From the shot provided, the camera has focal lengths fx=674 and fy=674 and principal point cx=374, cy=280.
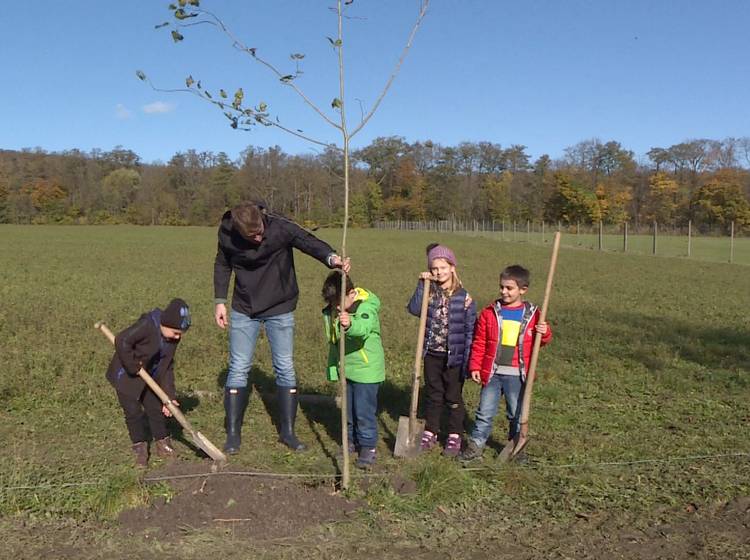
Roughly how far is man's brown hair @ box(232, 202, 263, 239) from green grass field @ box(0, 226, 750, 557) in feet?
5.92

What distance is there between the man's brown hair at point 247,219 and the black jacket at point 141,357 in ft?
3.25

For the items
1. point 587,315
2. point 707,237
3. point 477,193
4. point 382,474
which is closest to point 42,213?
point 477,193

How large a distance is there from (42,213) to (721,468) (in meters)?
94.5

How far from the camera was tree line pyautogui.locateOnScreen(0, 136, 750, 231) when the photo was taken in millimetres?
76875

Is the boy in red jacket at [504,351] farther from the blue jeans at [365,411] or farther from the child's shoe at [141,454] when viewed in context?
the child's shoe at [141,454]

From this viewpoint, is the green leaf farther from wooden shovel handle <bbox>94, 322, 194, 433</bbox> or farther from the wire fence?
the wire fence

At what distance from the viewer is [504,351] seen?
538 cm

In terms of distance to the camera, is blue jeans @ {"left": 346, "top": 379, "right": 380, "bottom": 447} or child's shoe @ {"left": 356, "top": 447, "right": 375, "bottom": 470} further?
blue jeans @ {"left": 346, "top": 379, "right": 380, "bottom": 447}

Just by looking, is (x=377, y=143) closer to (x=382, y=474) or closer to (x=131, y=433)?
(x=382, y=474)

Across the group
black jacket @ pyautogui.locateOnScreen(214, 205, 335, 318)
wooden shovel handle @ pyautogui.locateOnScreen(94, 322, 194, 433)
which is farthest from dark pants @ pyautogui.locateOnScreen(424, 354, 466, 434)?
wooden shovel handle @ pyautogui.locateOnScreen(94, 322, 194, 433)

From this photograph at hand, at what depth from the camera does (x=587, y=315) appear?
44.4 ft

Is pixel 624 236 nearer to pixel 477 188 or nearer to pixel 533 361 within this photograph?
pixel 533 361

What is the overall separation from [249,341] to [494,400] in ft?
6.74

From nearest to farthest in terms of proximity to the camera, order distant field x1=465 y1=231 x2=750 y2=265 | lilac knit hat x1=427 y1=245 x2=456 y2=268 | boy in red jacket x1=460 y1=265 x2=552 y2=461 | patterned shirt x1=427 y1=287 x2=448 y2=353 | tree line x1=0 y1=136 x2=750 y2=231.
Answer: boy in red jacket x1=460 y1=265 x2=552 y2=461, lilac knit hat x1=427 y1=245 x2=456 y2=268, patterned shirt x1=427 y1=287 x2=448 y2=353, distant field x1=465 y1=231 x2=750 y2=265, tree line x1=0 y1=136 x2=750 y2=231
